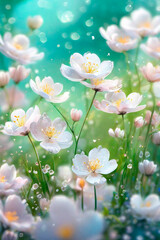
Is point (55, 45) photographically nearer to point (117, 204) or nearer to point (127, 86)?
point (127, 86)

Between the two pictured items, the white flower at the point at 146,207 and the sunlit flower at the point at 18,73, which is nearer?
the white flower at the point at 146,207

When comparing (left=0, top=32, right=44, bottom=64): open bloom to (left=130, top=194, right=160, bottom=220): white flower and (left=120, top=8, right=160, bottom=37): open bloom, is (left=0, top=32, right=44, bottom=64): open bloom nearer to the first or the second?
(left=120, top=8, right=160, bottom=37): open bloom

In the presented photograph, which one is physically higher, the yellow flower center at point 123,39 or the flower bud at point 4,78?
the yellow flower center at point 123,39

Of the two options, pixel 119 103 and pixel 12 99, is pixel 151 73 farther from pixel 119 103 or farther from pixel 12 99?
pixel 12 99

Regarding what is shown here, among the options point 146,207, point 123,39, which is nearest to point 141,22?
point 123,39

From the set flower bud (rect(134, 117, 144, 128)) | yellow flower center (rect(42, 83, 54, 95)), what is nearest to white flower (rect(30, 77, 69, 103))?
yellow flower center (rect(42, 83, 54, 95))

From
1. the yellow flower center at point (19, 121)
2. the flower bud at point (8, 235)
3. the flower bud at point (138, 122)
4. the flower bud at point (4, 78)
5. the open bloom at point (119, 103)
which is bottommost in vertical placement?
Answer: the flower bud at point (8, 235)

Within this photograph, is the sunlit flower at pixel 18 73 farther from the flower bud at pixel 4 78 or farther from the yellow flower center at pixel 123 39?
the yellow flower center at pixel 123 39

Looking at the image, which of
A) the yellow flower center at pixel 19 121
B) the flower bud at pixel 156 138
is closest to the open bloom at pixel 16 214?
the yellow flower center at pixel 19 121
